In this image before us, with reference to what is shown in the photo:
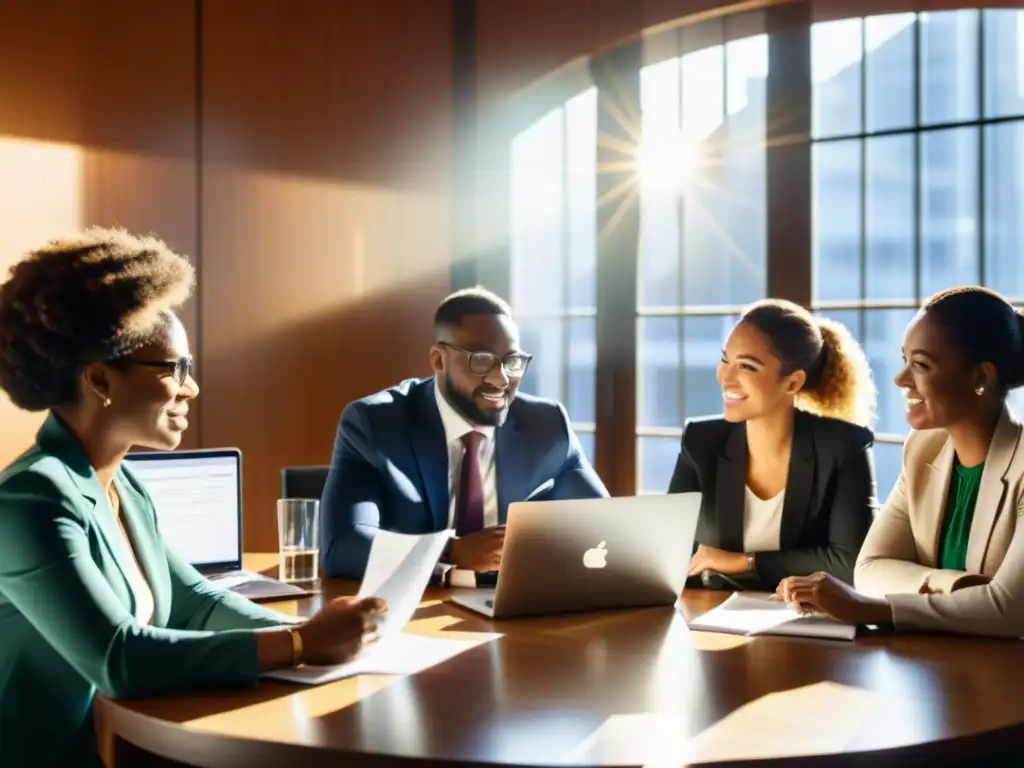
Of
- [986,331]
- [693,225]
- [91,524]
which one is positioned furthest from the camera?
[693,225]

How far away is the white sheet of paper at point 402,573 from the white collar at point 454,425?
1174 millimetres

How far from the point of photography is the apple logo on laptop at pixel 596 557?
7.36 feet

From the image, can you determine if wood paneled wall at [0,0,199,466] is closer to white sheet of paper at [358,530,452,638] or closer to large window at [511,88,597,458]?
large window at [511,88,597,458]

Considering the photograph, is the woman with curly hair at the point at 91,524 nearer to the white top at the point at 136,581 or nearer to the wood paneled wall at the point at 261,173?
the white top at the point at 136,581

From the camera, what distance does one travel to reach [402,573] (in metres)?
1.90

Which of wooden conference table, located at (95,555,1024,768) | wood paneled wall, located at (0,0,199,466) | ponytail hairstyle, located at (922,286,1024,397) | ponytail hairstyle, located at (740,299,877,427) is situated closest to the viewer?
wooden conference table, located at (95,555,1024,768)

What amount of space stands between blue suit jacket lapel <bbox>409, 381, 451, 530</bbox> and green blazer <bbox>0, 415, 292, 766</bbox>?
1269mm

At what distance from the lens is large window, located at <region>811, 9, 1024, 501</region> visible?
381 cm

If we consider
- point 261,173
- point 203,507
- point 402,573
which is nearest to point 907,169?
point 261,173

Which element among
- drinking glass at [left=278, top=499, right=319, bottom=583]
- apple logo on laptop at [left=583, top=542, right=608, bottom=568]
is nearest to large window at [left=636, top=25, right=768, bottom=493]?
drinking glass at [left=278, top=499, right=319, bottom=583]

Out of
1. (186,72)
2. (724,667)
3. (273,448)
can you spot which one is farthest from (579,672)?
(186,72)

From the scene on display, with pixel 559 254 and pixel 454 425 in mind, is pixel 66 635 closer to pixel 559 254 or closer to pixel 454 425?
pixel 454 425

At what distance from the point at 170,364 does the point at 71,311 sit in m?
0.19

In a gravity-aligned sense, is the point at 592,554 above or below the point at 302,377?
below
